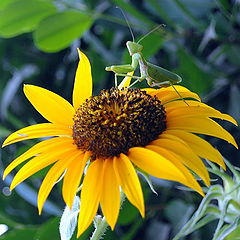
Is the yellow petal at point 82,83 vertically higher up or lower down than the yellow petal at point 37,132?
higher up

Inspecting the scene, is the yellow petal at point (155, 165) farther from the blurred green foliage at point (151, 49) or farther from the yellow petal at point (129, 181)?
the blurred green foliage at point (151, 49)

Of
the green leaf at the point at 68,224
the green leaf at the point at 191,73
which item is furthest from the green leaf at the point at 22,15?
the green leaf at the point at 68,224

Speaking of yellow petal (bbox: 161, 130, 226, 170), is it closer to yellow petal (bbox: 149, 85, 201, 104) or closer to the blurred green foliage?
yellow petal (bbox: 149, 85, 201, 104)

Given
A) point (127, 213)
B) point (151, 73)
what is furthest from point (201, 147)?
point (127, 213)

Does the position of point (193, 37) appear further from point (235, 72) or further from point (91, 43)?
point (91, 43)

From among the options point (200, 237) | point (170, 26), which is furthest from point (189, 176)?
point (170, 26)

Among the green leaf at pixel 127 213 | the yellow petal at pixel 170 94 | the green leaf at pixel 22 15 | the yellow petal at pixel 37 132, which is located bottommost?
the green leaf at pixel 127 213

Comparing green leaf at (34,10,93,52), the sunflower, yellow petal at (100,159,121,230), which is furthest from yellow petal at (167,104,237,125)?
green leaf at (34,10,93,52)
